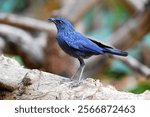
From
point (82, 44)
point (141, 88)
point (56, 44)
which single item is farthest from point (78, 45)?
point (56, 44)

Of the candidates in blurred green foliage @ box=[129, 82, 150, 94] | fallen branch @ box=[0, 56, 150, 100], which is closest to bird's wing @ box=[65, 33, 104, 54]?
fallen branch @ box=[0, 56, 150, 100]

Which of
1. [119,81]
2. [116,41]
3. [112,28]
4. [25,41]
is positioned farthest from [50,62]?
[112,28]

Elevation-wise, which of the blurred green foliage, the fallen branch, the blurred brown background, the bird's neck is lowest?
the fallen branch

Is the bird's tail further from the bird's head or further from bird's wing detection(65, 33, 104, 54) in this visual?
the bird's head

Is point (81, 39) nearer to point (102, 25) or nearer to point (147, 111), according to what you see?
point (147, 111)

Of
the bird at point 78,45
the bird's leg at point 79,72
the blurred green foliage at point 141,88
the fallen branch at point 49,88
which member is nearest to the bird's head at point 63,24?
the bird at point 78,45

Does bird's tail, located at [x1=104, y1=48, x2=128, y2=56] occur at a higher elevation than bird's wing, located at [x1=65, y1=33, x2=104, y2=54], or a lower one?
lower

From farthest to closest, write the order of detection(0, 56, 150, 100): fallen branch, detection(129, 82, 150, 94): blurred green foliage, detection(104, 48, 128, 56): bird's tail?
detection(129, 82, 150, 94): blurred green foliage
detection(0, 56, 150, 100): fallen branch
detection(104, 48, 128, 56): bird's tail
